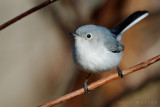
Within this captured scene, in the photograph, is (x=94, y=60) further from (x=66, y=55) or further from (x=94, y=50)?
(x=66, y=55)

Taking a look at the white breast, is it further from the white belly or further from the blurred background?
the blurred background

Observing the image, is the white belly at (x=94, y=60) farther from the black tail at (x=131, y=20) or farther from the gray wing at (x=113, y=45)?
the black tail at (x=131, y=20)

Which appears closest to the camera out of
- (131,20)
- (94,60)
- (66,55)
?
(94,60)

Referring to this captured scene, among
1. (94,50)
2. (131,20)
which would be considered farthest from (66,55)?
(94,50)

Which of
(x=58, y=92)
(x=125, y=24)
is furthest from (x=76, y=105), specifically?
(x=125, y=24)

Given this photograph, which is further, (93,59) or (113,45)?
(113,45)

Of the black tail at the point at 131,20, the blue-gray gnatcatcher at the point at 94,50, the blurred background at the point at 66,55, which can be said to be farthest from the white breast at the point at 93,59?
the blurred background at the point at 66,55

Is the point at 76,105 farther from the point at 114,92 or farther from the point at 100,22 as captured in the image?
the point at 100,22
